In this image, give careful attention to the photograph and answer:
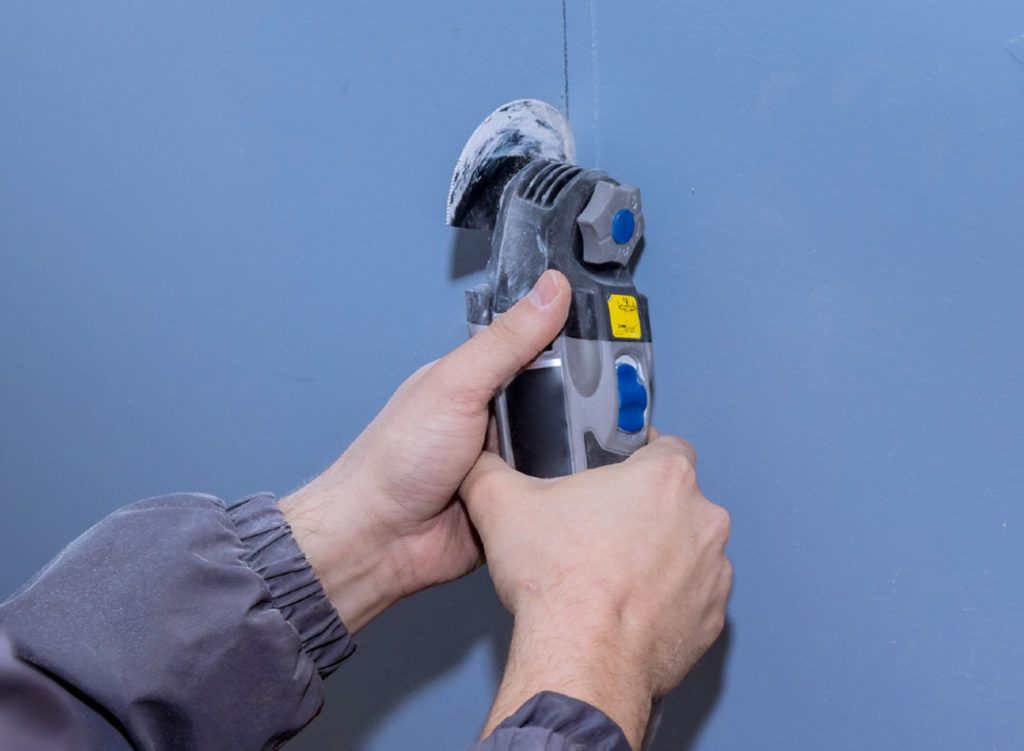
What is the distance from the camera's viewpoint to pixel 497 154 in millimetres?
A: 716

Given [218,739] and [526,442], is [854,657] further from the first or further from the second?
[218,739]

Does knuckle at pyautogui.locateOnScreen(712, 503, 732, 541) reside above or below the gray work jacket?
above

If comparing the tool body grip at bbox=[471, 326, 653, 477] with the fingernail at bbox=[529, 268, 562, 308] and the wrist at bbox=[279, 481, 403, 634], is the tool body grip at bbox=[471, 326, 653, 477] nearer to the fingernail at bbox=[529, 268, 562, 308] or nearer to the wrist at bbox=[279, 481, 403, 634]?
the fingernail at bbox=[529, 268, 562, 308]

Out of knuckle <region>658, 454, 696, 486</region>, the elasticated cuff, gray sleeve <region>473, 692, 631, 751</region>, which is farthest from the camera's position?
the elasticated cuff

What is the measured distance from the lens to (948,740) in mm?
682

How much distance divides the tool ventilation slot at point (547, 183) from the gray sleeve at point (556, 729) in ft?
0.99

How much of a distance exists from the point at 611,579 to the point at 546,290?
18 cm

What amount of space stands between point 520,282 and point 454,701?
417mm

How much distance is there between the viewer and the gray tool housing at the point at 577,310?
68cm

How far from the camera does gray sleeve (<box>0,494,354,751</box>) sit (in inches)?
27.0

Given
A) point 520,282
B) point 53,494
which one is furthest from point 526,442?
point 53,494

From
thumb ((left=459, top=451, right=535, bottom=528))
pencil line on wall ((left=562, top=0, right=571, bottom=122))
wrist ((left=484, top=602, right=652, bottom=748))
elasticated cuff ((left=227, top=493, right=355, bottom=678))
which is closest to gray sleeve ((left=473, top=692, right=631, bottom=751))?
wrist ((left=484, top=602, right=652, bottom=748))

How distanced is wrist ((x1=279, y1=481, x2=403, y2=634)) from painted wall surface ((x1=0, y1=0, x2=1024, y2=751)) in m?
0.10

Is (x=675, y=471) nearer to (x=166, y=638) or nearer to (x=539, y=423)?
(x=539, y=423)
